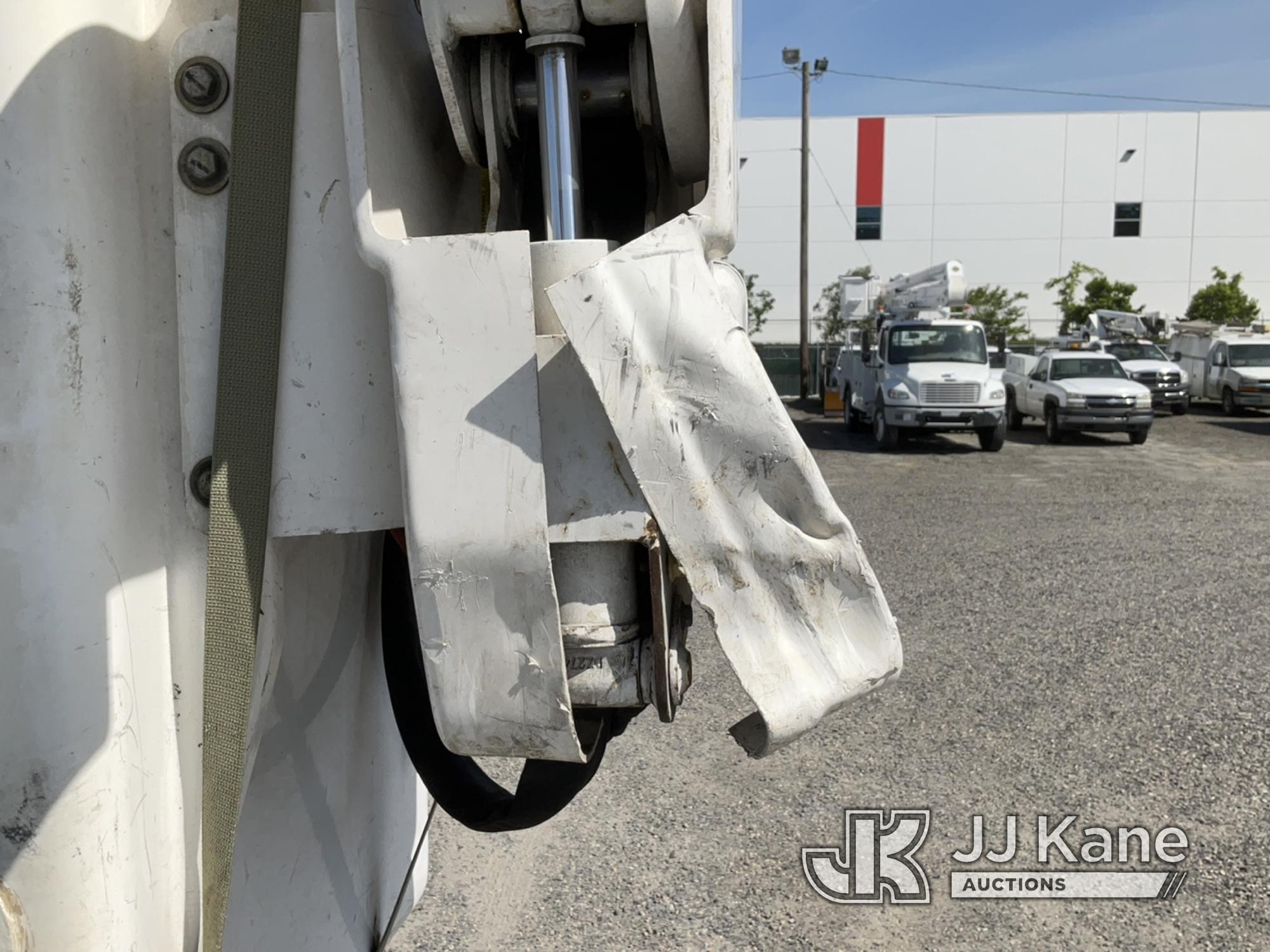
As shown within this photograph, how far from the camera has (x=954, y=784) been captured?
3.99 metres

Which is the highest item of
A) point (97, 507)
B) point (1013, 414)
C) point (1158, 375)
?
point (97, 507)

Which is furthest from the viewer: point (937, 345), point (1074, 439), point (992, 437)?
point (1074, 439)

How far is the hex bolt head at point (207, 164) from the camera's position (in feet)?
3.89

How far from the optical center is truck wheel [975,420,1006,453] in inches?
604

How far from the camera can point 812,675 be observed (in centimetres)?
112

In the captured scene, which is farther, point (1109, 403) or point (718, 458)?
point (1109, 403)

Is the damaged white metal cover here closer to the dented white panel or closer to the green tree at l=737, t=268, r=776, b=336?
the dented white panel

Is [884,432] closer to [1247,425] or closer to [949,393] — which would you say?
[949,393]

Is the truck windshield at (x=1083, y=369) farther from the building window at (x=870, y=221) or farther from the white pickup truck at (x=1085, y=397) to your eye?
the building window at (x=870, y=221)

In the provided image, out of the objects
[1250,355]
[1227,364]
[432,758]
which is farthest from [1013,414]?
[432,758]

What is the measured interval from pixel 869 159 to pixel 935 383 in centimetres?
2958

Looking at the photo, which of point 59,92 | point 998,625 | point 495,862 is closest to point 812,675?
point 59,92

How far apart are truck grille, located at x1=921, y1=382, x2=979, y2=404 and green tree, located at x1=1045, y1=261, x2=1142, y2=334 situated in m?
19.2

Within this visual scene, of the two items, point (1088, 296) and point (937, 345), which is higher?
point (937, 345)
